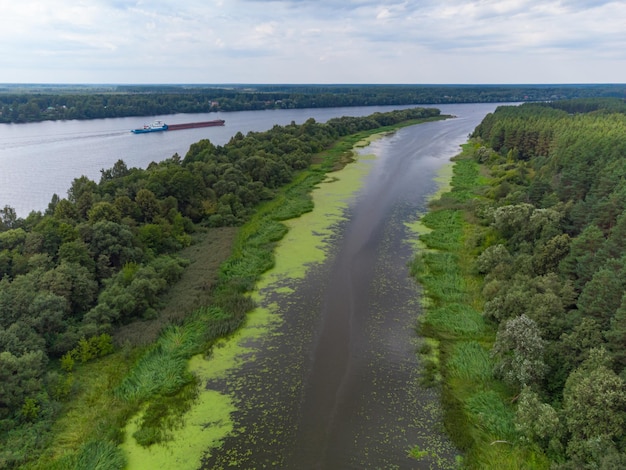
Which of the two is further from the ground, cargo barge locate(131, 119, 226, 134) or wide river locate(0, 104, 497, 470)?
cargo barge locate(131, 119, 226, 134)

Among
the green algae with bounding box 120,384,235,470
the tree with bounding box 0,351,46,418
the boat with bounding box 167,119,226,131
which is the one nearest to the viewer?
the green algae with bounding box 120,384,235,470

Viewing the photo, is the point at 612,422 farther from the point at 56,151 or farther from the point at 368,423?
the point at 56,151

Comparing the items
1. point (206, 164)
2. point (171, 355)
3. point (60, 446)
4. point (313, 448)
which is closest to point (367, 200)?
point (206, 164)

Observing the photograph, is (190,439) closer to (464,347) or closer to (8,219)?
(464,347)

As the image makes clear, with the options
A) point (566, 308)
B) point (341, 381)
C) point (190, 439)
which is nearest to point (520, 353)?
point (566, 308)

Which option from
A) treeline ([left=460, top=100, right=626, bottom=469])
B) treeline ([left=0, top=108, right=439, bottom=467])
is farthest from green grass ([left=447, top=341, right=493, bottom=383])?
treeline ([left=0, top=108, right=439, bottom=467])

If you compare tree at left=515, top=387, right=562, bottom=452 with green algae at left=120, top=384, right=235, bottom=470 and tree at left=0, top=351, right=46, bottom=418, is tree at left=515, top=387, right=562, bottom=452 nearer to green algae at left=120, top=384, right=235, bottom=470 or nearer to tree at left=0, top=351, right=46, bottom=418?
green algae at left=120, top=384, right=235, bottom=470

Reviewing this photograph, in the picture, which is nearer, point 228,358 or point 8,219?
point 228,358
